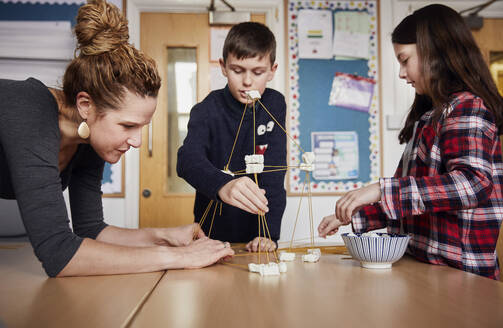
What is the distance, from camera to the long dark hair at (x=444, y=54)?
1.05m

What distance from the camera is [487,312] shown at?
0.54m

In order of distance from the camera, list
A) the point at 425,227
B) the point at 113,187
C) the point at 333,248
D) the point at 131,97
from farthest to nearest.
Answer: the point at 113,187 < the point at 333,248 < the point at 425,227 < the point at 131,97

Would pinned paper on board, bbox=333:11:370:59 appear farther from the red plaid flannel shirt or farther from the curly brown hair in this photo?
the curly brown hair

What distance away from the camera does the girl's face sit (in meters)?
1.12

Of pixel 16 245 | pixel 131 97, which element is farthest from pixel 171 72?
pixel 131 97

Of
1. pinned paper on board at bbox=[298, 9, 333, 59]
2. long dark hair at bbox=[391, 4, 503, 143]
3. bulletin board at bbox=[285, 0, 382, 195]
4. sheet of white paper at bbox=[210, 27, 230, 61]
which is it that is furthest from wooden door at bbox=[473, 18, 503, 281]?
long dark hair at bbox=[391, 4, 503, 143]

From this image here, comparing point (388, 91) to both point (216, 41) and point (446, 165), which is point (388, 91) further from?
point (446, 165)

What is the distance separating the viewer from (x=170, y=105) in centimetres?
261

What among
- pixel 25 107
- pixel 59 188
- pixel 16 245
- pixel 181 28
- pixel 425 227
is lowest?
pixel 16 245

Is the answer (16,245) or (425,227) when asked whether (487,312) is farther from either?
(16,245)

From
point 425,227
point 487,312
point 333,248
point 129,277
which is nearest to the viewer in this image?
point 487,312

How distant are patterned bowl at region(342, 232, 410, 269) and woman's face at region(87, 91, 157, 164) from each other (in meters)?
0.58

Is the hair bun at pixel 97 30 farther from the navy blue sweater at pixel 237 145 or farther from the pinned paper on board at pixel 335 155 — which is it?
the pinned paper on board at pixel 335 155

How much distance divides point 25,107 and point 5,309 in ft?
1.55
